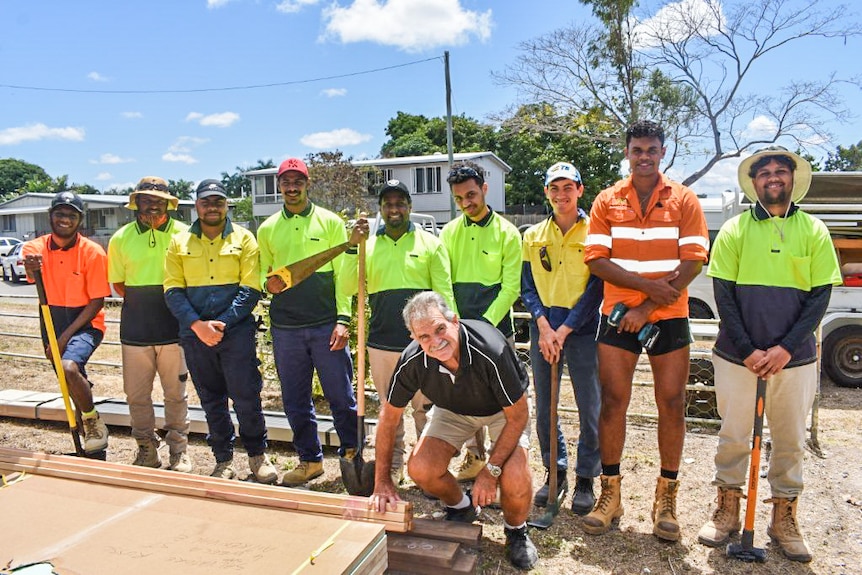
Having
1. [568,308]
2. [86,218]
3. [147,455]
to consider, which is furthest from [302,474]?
[86,218]

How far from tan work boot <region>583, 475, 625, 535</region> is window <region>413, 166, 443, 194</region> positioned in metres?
28.7

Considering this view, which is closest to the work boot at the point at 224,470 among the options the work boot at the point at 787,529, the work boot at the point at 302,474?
the work boot at the point at 302,474

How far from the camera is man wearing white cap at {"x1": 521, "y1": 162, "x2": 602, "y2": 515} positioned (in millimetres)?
3729

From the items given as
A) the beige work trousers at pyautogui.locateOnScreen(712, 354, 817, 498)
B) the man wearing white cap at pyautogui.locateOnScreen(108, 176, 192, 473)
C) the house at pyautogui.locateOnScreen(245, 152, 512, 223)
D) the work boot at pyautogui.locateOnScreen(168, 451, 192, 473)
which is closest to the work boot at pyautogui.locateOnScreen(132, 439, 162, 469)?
the man wearing white cap at pyautogui.locateOnScreen(108, 176, 192, 473)

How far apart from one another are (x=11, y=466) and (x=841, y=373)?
829cm

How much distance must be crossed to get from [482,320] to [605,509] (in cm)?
137

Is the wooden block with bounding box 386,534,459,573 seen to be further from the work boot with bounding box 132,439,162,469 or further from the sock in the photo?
the work boot with bounding box 132,439,162,469

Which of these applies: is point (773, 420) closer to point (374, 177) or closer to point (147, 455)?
point (147, 455)

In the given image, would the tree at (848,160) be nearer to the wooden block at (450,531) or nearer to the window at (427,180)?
the window at (427,180)

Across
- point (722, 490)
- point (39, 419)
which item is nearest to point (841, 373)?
point (722, 490)

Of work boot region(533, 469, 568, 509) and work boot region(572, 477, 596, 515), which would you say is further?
work boot region(533, 469, 568, 509)

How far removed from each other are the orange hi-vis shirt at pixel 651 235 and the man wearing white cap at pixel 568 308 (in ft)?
0.73

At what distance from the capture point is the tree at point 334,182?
2830 cm

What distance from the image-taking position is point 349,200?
28.7 meters
